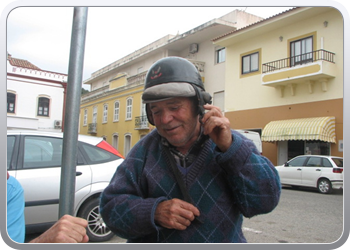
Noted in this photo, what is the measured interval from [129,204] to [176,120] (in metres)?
0.31

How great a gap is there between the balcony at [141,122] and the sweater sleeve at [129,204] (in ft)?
0.41

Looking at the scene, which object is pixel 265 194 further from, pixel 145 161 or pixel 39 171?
pixel 39 171

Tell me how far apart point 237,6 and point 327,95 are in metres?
0.42

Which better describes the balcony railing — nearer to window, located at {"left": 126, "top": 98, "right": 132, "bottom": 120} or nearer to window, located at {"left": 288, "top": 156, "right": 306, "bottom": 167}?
window, located at {"left": 288, "top": 156, "right": 306, "bottom": 167}

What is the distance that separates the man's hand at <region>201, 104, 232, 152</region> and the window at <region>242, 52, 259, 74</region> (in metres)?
0.47

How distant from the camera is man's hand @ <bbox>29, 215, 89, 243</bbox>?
0.94m

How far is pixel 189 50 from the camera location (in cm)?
145

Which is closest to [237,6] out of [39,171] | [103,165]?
[39,171]

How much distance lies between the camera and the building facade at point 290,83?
3.21ft

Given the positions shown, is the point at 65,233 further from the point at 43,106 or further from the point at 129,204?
the point at 43,106

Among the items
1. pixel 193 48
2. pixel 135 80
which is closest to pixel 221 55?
pixel 193 48

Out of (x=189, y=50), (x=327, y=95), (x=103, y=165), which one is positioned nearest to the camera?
(x=327, y=95)

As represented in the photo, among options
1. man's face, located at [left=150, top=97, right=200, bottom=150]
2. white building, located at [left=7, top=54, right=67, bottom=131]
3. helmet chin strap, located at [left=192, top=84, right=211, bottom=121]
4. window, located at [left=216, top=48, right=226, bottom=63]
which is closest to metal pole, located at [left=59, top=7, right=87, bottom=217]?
white building, located at [left=7, top=54, right=67, bottom=131]

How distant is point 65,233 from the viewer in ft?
3.09
